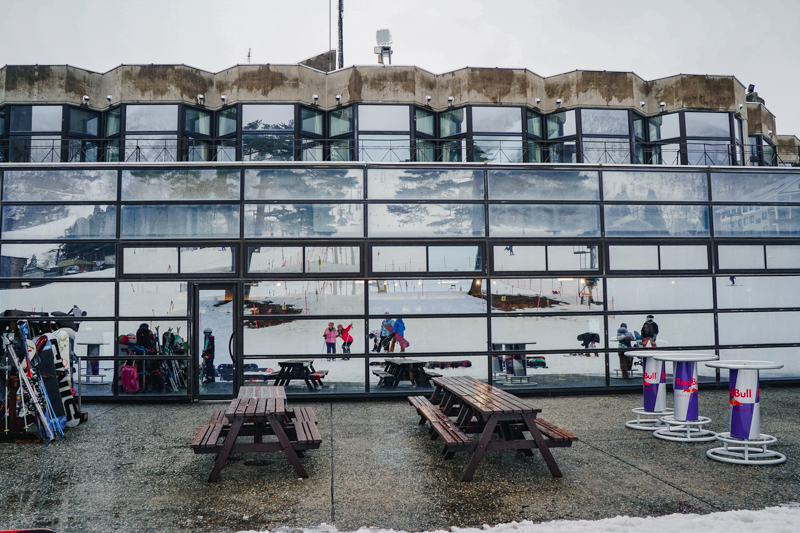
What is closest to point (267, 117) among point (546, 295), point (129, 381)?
point (129, 381)

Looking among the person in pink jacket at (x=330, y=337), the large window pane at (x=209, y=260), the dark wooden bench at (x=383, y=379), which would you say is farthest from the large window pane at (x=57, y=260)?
the dark wooden bench at (x=383, y=379)

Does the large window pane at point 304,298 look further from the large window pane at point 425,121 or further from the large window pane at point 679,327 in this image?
the large window pane at point 679,327

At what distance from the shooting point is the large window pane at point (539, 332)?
11.3 meters

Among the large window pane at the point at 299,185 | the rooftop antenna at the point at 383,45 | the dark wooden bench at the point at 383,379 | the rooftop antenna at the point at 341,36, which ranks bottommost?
the dark wooden bench at the point at 383,379

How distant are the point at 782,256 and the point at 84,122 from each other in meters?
14.7

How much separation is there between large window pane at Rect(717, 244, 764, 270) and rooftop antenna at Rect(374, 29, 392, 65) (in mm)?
8575

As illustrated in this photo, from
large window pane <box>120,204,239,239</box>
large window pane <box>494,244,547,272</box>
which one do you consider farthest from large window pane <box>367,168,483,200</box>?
large window pane <box>120,204,239,239</box>

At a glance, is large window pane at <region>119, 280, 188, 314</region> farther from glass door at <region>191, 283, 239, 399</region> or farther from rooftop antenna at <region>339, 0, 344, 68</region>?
rooftop antenna at <region>339, 0, 344, 68</region>

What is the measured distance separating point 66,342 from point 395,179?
632 cm

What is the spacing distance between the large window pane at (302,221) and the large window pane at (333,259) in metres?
0.27

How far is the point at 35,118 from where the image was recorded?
476 inches

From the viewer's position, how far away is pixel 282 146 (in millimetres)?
12141

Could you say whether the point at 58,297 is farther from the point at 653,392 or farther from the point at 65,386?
the point at 653,392

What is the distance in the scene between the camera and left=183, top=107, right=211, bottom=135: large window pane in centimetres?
1223
